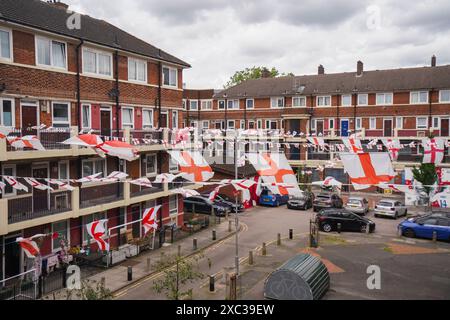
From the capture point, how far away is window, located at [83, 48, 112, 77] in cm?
2075

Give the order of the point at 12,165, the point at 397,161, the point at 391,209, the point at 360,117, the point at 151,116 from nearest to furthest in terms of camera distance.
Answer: the point at 12,165 < the point at 151,116 < the point at 391,209 < the point at 397,161 < the point at 360,117

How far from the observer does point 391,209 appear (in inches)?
1227

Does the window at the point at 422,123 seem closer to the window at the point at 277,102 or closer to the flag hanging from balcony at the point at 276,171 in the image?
the window at the point at 277,102

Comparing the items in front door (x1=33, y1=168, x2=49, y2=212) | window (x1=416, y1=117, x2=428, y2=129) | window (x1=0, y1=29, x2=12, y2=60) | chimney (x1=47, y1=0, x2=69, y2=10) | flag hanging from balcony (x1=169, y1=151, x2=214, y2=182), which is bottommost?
front door (x1=33, y1=168, x2=49, y2=212)

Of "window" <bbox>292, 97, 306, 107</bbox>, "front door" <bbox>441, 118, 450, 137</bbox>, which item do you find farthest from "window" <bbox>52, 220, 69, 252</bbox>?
"front door" <bbox>441, 118, 450, 137</bbox>

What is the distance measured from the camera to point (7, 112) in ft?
57.1

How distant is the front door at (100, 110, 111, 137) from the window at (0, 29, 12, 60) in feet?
18.3

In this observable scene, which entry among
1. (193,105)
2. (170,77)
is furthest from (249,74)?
(170,77)

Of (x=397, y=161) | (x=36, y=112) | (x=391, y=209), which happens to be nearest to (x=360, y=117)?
(x=397, y=161)

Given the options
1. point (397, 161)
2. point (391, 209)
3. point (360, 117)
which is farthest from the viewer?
point (360, 117)

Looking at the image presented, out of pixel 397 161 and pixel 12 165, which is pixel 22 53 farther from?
pixel 397 161

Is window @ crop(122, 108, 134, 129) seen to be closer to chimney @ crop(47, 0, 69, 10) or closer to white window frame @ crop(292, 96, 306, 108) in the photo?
chimney @ crop(47, 0, 69, 10)

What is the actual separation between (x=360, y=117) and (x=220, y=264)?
2901 cm

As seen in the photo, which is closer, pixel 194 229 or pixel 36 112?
pixel 36 112
